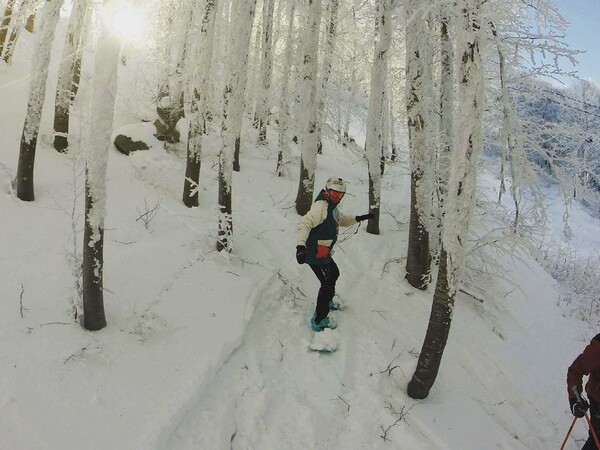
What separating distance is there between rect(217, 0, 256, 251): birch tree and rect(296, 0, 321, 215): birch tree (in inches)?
84.8

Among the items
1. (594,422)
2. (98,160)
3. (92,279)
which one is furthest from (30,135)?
(594,422)

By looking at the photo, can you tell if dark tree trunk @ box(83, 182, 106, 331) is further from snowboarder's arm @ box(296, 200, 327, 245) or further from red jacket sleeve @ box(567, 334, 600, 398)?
red jacket sleeve @ box(567, 334, 600, 398)

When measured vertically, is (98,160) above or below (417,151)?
below

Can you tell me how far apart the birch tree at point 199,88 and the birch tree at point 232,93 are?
71cm

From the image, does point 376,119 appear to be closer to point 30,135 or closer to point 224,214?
point 224,214

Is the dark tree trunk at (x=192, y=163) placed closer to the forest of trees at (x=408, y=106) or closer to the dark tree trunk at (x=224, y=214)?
the forest of trees at (x=408, y=106)

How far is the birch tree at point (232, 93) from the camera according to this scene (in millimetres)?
6355

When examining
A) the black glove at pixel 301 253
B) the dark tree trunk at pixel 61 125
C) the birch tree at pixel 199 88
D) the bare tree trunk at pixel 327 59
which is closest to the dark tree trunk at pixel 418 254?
the black glove at pixel 301 253

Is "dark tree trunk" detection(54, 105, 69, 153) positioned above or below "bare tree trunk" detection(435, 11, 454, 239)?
below

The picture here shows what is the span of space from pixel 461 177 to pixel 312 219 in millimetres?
1950

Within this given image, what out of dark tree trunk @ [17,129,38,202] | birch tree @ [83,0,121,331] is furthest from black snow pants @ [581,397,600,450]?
dark tree trunk @ [17,129,38,202]

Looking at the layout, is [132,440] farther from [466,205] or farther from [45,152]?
[45,152]

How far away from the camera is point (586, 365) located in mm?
3863

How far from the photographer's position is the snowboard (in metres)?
5.12
